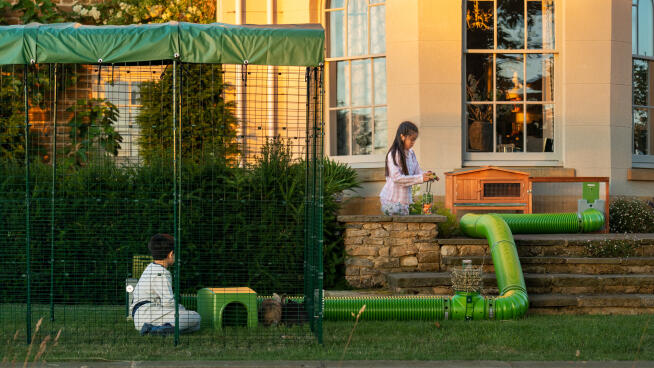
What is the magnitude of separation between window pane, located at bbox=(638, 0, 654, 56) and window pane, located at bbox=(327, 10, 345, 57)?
17.1 feet

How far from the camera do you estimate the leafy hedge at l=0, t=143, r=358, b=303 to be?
10695mm

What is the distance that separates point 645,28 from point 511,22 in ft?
8.53

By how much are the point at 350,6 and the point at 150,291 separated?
7947 millimetres

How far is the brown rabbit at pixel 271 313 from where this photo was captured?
28.2 feet

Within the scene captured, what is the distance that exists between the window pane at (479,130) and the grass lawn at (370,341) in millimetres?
4966

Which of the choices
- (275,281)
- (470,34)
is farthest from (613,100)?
(275,281)

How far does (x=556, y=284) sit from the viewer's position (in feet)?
34.0

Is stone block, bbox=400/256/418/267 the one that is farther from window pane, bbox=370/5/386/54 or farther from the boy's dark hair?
window pane, bbox=370/5/386/54

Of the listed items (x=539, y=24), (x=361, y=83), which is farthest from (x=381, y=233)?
(x=539, y=24)

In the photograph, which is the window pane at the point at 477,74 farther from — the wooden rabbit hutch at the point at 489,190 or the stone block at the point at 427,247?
the stone block at the point at 427,247

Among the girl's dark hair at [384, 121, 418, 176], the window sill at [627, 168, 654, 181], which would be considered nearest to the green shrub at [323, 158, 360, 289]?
the girl's dark hair at [384, 121, 418, 176]

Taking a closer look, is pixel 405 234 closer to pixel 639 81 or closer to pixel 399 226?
pixel 399 226

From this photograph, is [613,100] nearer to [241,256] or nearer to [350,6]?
[350,6]

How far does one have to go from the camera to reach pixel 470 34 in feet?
45.3
